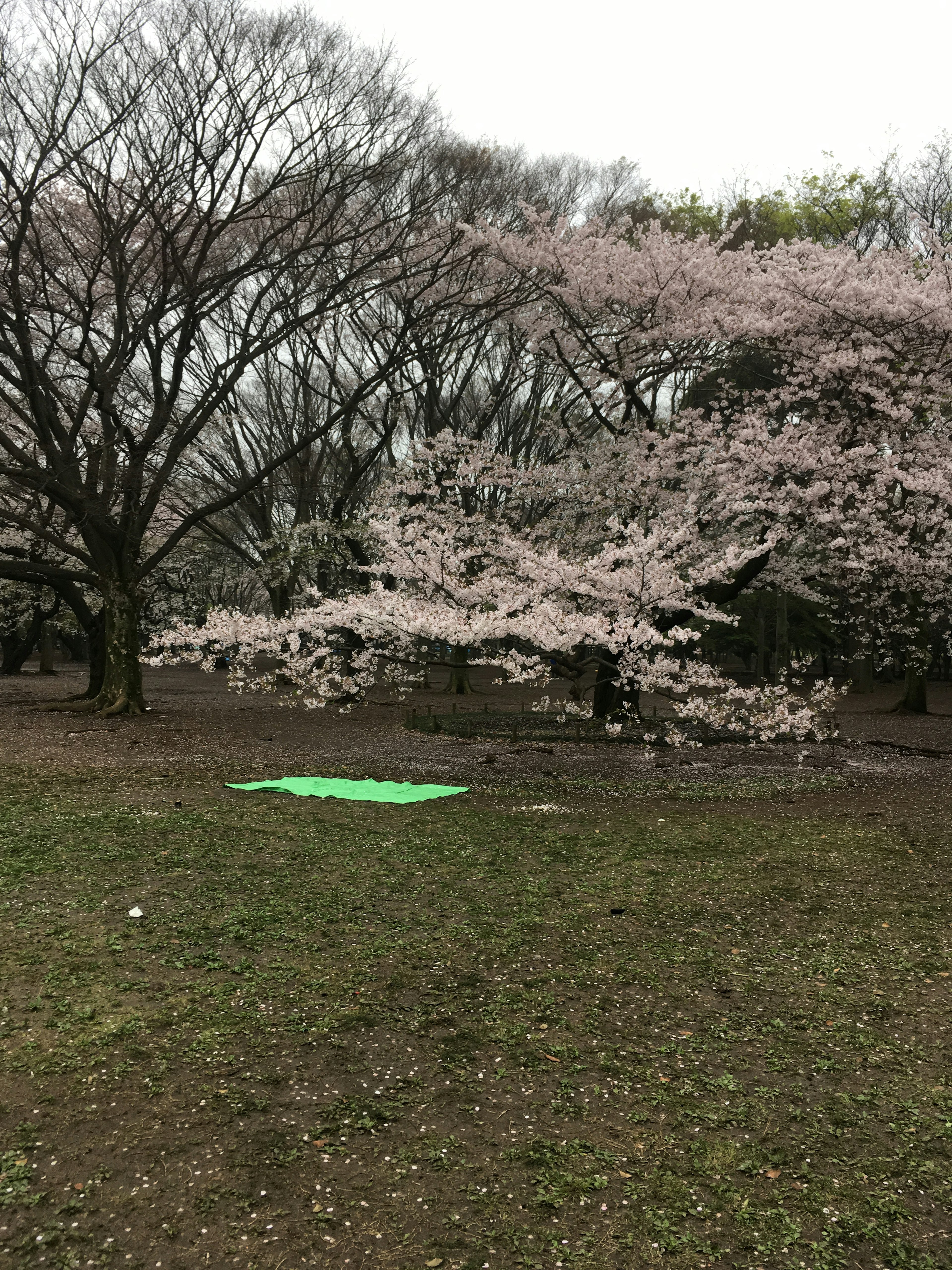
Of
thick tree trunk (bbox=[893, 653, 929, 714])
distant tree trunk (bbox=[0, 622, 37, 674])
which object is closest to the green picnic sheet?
thick tree trunk (bbox=[893, 653, 929, 714])

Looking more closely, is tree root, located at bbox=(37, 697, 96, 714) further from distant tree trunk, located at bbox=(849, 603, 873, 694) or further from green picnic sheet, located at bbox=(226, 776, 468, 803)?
distant tree trunk, located at bbox=(849, 603, 873, 694)

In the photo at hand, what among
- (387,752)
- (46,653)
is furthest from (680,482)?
(46,653)

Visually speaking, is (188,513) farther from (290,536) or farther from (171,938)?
(171,938)

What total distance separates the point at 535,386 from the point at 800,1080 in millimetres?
21245

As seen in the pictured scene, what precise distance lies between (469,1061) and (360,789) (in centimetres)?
678

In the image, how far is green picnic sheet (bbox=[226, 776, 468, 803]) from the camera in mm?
10109

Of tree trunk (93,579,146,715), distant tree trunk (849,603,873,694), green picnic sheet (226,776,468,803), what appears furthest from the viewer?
distant tree trunk (849,603,873,694)

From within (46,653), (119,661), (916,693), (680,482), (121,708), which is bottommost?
(121,708)

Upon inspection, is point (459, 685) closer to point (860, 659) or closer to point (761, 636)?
point (761, 636)

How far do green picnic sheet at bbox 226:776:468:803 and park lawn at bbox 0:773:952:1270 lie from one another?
2.70 metres

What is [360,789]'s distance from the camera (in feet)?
34.5

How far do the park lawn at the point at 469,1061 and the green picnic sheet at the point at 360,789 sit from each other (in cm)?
270

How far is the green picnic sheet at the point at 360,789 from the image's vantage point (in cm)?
1011

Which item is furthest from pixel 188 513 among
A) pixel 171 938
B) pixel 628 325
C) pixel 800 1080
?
pixel 800 1080
